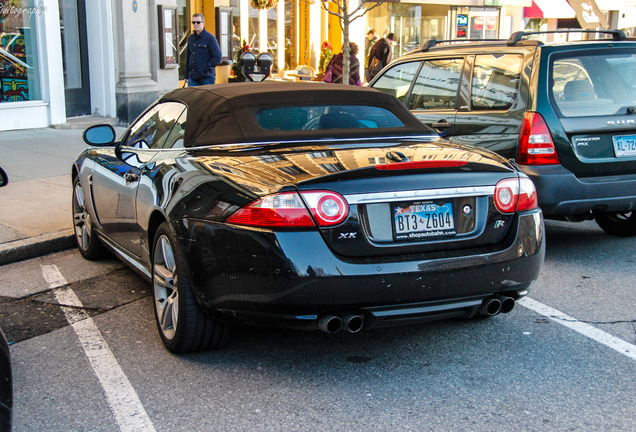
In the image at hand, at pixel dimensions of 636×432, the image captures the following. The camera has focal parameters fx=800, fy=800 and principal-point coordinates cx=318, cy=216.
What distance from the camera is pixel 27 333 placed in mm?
4719

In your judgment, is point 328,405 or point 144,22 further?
point 144,22

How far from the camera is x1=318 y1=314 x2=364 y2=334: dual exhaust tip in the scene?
3760mm

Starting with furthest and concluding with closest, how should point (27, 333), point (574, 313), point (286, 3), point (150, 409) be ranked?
point (286, 3), point (574, 313), point (27, 333), point (150, 409)

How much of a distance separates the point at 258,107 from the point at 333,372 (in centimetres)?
164

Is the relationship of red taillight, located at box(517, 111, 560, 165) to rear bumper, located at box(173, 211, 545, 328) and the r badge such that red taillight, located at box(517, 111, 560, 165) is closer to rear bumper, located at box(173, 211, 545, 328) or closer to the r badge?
rear bumper, located at box(173, 211, 545, 328)

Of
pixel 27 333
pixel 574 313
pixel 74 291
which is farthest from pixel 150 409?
pixel 574 313

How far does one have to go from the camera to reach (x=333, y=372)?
4.08 metres

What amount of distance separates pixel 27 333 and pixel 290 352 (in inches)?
63.2

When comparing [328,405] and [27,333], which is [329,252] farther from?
[27,333]

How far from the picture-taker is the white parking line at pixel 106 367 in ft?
11.6

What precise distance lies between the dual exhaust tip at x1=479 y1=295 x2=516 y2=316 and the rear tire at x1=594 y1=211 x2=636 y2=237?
3464 mm

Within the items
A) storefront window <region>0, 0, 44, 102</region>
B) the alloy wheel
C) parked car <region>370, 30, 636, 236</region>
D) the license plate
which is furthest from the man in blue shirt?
the license plate

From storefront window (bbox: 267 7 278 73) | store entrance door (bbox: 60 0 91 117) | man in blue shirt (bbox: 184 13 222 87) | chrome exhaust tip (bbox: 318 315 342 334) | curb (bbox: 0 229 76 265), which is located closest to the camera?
chrome exhaust tip (bbox: 318 315 342 334)

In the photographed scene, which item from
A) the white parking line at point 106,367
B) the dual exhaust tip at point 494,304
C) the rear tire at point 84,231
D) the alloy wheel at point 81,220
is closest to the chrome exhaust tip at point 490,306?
the dual exhaust tip at point 494,304
